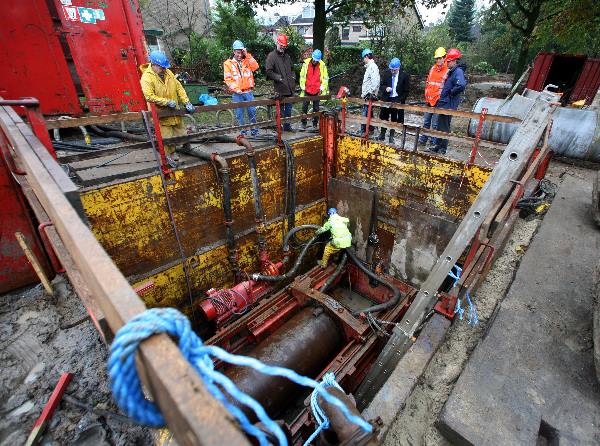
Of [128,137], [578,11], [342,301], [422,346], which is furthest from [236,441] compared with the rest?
[578,11]

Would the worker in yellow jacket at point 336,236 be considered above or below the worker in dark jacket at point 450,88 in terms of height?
below

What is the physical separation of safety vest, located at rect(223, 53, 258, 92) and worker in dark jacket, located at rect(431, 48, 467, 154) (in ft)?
14.7

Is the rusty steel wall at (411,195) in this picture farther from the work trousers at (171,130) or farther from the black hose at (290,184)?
the work trousers at (171,130)

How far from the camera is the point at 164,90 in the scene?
5.00 meters

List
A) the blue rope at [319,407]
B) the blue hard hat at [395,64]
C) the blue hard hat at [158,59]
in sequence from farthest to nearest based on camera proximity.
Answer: the blue hard hat at [395,64], the blue hard hat at [158,59], the blue rope at [319,407]

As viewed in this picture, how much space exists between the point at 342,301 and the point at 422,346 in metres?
3.39

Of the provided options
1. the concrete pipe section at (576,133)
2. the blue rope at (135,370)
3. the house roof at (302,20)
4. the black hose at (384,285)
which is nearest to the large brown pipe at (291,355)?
the black hose at (384,285)

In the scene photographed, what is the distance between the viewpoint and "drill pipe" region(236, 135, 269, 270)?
5129mm

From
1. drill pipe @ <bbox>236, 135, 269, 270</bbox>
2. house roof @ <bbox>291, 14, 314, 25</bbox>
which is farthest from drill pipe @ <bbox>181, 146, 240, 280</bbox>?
house roof @ <bbox>291, 14, 314, 25</bbox>

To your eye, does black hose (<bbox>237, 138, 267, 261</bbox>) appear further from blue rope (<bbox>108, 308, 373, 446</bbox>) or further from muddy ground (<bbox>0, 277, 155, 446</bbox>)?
blue rope (<bbox>108, 308, 373, 446</bbox>)

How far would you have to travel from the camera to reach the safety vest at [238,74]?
276 inches

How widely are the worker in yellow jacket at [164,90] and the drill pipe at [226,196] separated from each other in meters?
0.35

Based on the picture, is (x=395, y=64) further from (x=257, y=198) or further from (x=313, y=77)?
(x=257, y=198)

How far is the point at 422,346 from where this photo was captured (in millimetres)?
3160
